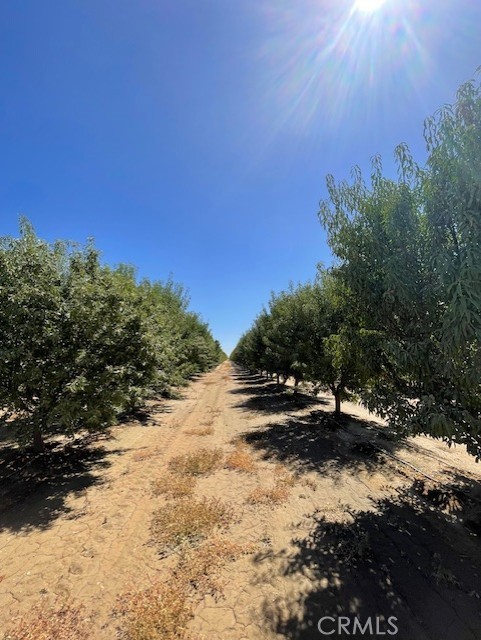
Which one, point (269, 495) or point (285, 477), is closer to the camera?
point (269, 495)

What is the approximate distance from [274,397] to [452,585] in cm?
1845

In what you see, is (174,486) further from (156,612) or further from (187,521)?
(156,612)

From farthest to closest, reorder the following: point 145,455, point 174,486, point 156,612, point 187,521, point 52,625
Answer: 1. point 145,455
2. point 174,486
3. point 187,521
4. point 156,612
5. point 52,625

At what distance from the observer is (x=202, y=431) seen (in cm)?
1277

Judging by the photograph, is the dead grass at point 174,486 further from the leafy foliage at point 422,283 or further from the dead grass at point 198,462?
the leafy foliage at point 422,283

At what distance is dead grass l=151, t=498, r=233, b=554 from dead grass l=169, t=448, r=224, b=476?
5.33ft

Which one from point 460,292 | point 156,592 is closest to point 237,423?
point 156,592

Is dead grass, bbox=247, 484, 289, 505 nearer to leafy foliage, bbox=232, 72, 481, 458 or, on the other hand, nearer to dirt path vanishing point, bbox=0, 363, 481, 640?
dirt path vanishing point, bbox=0, 363, 481, 640

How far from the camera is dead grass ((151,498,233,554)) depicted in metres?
5.23

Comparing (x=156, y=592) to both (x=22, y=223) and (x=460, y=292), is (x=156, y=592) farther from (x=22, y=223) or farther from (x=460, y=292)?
(x=22, y=223)

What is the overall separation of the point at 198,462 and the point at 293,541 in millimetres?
4266

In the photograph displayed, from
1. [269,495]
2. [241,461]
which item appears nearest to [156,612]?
[269,495]

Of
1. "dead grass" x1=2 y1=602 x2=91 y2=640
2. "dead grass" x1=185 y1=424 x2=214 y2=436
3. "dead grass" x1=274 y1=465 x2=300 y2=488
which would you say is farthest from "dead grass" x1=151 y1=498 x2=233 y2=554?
"dead grass" x1=185 y1=424 x2=214 y2=436

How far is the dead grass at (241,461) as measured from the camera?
8440 mm
